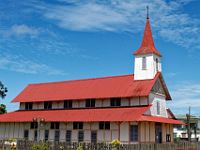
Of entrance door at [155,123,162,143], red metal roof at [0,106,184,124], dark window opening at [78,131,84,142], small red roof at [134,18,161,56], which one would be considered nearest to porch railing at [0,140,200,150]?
red metal roof at [0,106,184,124]

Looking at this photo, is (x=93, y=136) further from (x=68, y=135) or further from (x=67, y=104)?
(x=67, y=104)

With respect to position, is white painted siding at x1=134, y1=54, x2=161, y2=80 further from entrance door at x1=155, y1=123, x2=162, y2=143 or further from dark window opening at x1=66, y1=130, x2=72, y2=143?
dark window opening at x1=66, y1=130, x2=72, y2=143

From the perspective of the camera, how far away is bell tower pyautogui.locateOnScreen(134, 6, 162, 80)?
42312 millimetres

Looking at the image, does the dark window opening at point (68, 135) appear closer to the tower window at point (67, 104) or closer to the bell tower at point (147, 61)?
the tower window at point (67, 104)

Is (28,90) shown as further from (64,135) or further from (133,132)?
(133,132)

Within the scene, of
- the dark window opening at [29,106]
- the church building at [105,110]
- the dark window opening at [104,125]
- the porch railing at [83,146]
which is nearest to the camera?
the porch railing at [83,146]

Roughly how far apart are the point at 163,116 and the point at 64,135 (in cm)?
1306

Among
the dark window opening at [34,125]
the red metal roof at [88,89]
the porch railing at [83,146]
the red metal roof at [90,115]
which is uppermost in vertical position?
the red metal roof at [88,89]

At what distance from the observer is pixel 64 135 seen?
4250cm

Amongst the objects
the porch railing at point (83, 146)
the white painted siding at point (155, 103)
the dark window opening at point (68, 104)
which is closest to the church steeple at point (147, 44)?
the white painted siding at point (155, 103)

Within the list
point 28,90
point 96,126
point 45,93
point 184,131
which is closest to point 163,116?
point 96,126

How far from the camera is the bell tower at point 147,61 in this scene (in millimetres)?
42312

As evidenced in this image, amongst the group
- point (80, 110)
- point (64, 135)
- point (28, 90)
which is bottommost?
point (64, 135)

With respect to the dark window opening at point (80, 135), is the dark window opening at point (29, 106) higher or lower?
higher
